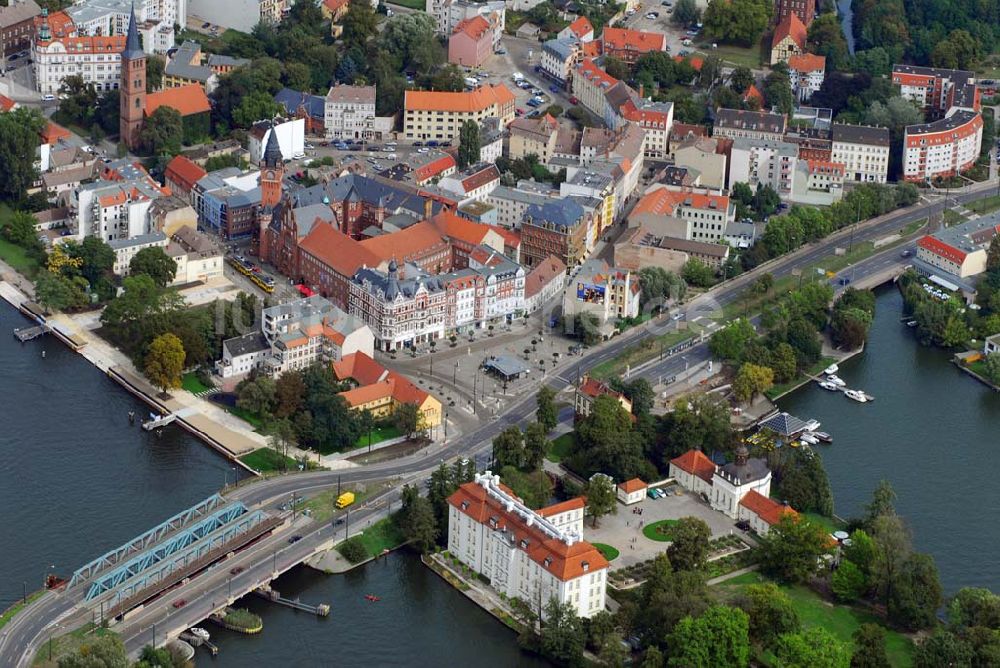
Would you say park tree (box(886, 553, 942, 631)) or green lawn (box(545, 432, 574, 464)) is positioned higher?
green lawn (box(545, 432, 574, 464))

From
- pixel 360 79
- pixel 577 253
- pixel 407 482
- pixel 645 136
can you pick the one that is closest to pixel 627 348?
pixel 577 253

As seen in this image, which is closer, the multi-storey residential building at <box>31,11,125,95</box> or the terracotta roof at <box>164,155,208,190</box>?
the terracotta roof at <box>164,155,208,190</box>

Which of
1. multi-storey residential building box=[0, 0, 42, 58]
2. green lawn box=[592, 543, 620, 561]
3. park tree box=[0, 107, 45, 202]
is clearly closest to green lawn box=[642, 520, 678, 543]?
green lawn box=[592, 543, 620, 561]

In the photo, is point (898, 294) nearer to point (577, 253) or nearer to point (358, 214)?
point (577, 253)

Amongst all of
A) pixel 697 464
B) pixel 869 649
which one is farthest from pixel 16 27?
pixel 869 649

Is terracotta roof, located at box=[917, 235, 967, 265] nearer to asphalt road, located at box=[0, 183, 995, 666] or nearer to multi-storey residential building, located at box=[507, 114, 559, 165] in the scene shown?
asphalt road, located at box=[0, 183, 995, 666]

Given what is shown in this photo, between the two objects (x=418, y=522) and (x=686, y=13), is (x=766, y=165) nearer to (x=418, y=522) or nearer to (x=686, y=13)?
(x=686, y=13)

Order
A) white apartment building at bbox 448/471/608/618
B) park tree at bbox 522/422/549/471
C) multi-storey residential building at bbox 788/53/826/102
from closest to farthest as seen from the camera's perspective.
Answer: white apartment building at bbox 448/471/608/618, park tree at bbox 522/422/549/471, multi-storey residential building at bbox 788/53/826/102
